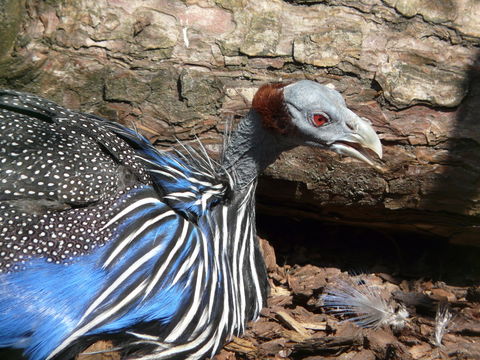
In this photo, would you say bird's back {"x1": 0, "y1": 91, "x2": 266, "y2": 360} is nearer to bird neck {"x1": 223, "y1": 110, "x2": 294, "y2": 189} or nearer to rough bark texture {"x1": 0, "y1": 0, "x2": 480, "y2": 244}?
bird neck {"x1": 223, "y1": 110, "x2": 294, "y2": 189}

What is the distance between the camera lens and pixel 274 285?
358 centimetres

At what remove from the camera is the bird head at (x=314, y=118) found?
110 inches

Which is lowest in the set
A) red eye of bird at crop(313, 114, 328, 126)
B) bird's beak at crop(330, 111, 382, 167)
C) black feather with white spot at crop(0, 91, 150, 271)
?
black feather with white spot at crop(0, 91, 150, 271)

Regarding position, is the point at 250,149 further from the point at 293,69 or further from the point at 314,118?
the point at 293,69

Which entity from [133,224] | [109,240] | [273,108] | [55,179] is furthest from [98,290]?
[273,108]

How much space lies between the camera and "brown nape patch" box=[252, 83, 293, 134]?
→ 2840 mm

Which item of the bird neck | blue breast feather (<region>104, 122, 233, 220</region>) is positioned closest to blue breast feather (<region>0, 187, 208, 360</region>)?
blue breast feather (<region>104, 122, 233, 220</region>)

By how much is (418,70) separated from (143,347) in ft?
5.69

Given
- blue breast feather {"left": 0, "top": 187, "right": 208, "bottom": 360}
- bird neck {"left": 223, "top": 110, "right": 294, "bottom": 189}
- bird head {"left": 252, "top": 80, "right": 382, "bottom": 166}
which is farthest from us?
bird neck {"left": 223, "top": 110, "right": 294, "bottom": 189}

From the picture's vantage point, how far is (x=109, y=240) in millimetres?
2561

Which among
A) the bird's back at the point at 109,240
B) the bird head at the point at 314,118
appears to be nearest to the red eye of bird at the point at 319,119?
the bird head at the point at 314,118

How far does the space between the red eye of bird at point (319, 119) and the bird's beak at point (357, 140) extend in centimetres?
10

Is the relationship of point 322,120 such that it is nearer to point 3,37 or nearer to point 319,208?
point 319,208

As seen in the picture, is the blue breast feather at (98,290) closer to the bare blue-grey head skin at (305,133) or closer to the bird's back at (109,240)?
the bird's back at (109,240)
